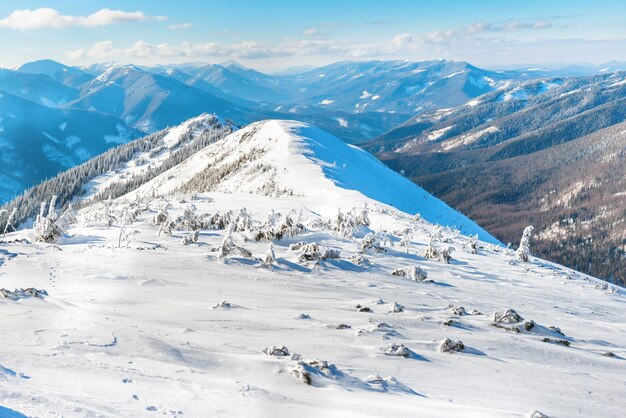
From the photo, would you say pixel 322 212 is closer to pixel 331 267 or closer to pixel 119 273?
pixel 331 267

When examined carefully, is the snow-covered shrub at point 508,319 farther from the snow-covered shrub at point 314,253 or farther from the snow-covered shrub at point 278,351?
the snow-covered shrub at point 314,253

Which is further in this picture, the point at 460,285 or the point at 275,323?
the point at 460,285

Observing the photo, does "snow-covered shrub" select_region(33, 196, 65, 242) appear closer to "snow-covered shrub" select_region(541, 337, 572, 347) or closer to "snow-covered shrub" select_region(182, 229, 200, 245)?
"snow-covered shrub" select_region(182, 229, 200, 245)

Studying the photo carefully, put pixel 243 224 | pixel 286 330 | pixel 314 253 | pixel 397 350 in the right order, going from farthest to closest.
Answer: pixel 243 224, pixel 314 253, pixel 286 330, pixel 397 350

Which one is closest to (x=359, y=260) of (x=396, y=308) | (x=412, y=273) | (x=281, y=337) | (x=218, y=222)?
(x=412, y=273)

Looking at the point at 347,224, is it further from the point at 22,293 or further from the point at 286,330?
the point at 22,293

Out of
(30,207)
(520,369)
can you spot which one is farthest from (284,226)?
(30,207)
